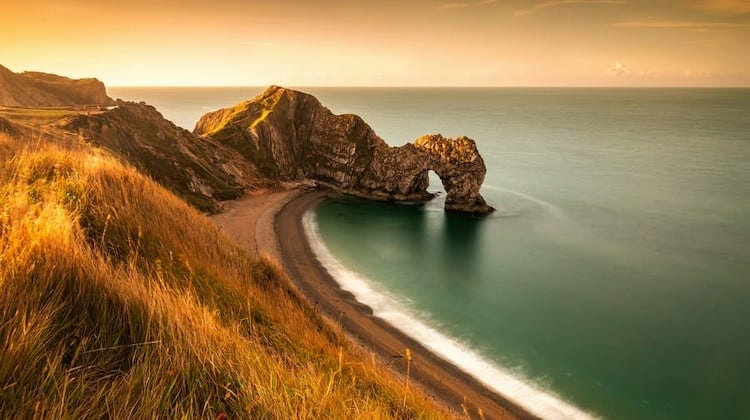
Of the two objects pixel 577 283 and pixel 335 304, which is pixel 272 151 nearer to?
pixel 335 304

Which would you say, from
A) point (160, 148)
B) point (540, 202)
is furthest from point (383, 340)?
point (540, 202)

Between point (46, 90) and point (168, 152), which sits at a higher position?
point (46, 90)

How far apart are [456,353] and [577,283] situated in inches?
727

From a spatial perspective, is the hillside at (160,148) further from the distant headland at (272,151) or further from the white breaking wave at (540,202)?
the white breaking wave at (540,202)

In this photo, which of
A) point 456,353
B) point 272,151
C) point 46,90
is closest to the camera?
point 456,353

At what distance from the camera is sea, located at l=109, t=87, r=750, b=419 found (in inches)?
1003

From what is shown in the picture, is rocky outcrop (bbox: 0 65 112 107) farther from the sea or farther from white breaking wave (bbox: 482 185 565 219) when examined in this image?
white breaking wave (bbox: 482 185 565 219)

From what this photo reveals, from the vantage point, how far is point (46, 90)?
4149 inches

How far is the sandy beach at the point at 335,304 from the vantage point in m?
22.5

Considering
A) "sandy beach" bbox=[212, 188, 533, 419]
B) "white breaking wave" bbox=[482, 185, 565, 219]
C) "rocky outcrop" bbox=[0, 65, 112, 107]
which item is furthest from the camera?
"rocky outcrop" bbox=[0, 65, 112, 107]

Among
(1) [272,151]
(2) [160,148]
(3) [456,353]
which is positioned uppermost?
(2) [160,148]

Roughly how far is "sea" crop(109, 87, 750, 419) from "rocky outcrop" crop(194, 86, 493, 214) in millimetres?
3735

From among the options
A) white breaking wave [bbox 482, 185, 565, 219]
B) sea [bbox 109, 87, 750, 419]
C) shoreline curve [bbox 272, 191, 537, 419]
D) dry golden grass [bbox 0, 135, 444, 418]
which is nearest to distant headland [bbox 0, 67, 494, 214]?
sea [bbox 109, 87, 750, 419]

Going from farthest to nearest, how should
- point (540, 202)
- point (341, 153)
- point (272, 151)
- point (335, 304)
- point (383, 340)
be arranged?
point (272, 151)
point (341, 153)
point (540, 202)
point (335, 304)
point (383, 340)
